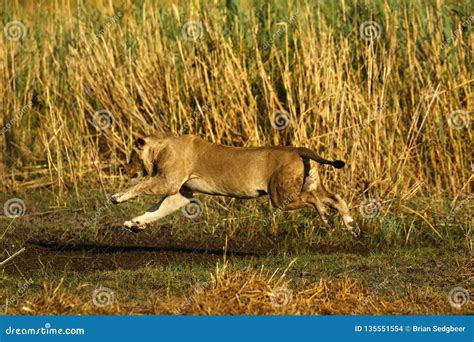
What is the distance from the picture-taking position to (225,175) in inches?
365

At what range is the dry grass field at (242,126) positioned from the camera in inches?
365

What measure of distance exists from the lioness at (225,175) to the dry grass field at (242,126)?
0.49 m

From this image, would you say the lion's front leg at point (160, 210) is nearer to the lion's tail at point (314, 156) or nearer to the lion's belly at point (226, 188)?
the lion's belly at point (226, 188)

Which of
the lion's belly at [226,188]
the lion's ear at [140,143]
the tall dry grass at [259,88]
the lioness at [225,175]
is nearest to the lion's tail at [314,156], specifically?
the lioness at [225,175]

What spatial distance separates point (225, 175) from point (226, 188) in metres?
0.12

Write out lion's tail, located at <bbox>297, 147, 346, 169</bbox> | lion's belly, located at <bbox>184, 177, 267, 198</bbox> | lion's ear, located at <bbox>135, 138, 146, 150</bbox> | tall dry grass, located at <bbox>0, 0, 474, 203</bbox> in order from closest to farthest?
1. lion's tail, located at <bbox>297, 147, 346, 169</bbox>
2. lion's belly, located at <bbox>184, 177, 267, 198</bbox>
3. lion's ear, located at <bbox>135, 138, 146, 150</bbox>
4. tall dry grass, located at <bbox>0, 0, 474, 203</bbox>

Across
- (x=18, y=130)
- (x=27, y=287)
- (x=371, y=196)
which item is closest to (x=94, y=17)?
(x=18, y=130)

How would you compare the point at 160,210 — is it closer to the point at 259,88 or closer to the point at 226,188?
the point at 226,188

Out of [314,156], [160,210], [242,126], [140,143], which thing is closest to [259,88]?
[242,126]

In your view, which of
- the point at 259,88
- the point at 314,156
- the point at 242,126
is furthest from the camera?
the point at 259,88

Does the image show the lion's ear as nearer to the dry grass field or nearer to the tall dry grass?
the dry grass field

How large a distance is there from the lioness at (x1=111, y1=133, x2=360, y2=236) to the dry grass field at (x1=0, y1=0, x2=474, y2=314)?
492 millimetres

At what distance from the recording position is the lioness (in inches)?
355

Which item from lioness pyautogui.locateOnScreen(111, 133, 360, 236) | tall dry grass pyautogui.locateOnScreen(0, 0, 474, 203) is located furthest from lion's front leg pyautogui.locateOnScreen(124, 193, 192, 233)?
tall dry grass pyautogui.locateOnScreen(0, 0, 474, 203)
